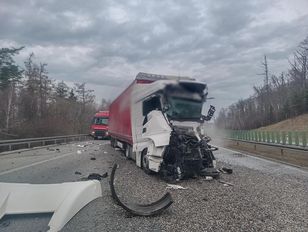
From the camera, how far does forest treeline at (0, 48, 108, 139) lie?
101 ft

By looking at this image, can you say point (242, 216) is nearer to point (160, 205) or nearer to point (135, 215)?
point (160, 205)

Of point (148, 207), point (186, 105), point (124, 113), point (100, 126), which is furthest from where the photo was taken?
point (100, 126)

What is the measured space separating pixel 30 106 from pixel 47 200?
35.6 meters

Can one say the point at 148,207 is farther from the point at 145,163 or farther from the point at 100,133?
the point at 100,133

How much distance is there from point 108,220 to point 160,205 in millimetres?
1104

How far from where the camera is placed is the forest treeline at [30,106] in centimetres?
3088

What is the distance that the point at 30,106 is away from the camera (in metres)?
38.3

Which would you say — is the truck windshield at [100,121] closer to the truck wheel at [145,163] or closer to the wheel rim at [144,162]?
the truck wheel at [145,163]

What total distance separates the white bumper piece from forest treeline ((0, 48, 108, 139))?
13.6 m

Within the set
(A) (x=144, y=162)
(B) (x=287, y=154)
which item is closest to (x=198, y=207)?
(A) (x=144, y=162)

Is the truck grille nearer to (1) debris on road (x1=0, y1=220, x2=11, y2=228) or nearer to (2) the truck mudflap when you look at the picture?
(2) the truck mudflap

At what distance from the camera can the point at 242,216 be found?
5.66 m

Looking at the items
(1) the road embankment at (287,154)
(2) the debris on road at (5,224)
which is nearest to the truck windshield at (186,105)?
(2) the debris on road at (5,224)

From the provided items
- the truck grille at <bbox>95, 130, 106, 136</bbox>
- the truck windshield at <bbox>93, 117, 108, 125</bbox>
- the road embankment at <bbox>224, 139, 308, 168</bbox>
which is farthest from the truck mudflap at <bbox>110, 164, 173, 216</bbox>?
the truck grille at <bbox>95, 130, 106, 136</bbox>
